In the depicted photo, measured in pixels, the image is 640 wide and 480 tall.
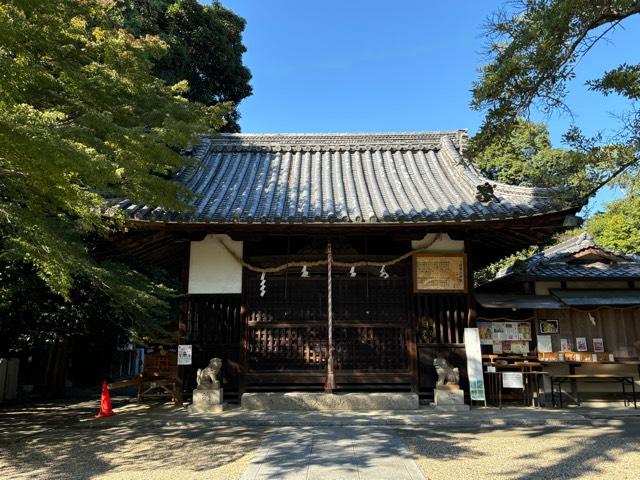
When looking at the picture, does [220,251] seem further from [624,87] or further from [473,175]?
[624,87]

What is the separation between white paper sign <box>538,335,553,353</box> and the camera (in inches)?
413

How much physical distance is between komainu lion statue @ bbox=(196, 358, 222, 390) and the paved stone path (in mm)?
2176

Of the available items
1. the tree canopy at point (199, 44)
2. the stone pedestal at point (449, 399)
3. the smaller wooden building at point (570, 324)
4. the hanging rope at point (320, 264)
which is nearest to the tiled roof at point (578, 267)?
the smaller wooden building at point (570, 324)

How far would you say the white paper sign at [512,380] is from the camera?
957 cm

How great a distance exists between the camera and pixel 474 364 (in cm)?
959

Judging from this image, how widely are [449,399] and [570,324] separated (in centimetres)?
366

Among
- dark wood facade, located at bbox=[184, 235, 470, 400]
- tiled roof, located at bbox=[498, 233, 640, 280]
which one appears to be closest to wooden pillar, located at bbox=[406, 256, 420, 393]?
dark wood facade, located at bbox=[184, 235, 470, 400]

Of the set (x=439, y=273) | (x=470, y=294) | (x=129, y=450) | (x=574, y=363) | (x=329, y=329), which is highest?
(x=439, y=273)

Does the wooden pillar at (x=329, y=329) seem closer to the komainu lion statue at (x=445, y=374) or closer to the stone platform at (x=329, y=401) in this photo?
the stone platform at (x=329, y=401)

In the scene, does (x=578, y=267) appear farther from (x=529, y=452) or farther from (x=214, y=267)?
(x=214, y=267)

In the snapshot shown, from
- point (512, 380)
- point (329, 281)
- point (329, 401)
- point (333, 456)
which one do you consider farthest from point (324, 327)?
point (333, 456)

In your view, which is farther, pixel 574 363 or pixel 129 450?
pixel 574 363

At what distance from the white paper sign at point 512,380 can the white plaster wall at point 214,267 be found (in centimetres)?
588

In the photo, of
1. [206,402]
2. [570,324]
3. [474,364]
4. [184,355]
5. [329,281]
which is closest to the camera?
[206,402]
